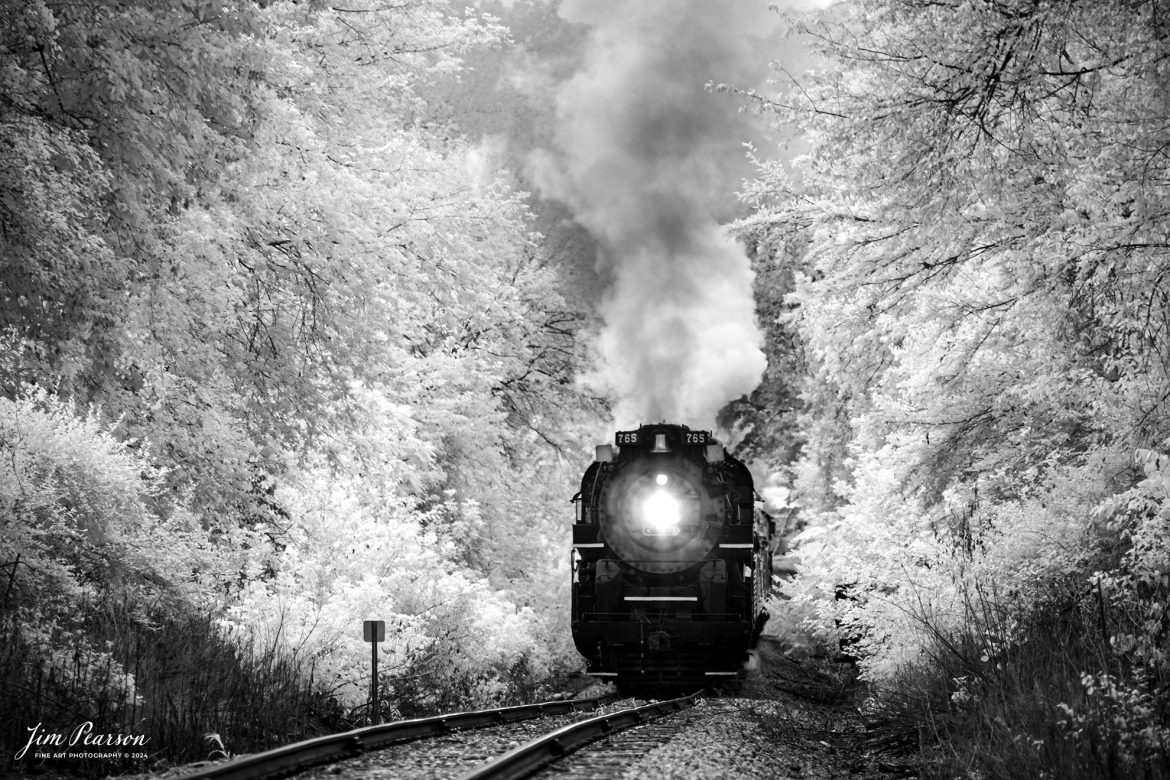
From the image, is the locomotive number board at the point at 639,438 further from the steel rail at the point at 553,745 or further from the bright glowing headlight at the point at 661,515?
the steel rail at the point at 553,745

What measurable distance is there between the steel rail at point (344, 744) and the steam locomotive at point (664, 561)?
393cm

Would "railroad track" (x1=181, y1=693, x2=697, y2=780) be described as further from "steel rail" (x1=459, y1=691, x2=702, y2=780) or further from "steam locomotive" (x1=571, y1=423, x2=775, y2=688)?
"steam locomotive" (x1=571, y1=423, x2=775, y2=688)

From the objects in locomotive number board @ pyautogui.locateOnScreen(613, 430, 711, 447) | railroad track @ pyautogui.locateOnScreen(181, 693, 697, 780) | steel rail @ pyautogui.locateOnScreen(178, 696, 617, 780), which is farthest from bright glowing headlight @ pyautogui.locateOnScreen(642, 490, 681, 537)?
railroad track @ pyautogui.locateOnScreen(181, 693, 697, 780)

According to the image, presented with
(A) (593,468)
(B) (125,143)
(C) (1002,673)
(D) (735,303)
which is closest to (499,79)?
(D) (735,303)

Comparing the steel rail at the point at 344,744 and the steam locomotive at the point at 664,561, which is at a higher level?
the steam locomotive at the point at 664,561

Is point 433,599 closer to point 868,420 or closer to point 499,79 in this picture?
point 868,420

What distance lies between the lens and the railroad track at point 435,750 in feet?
20.2

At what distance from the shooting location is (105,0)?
7750 millimetres

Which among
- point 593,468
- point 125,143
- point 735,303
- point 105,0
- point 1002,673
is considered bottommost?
point 1002,673

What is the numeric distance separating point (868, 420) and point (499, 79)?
2674 cm

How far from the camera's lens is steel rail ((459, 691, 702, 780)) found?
6.31m
